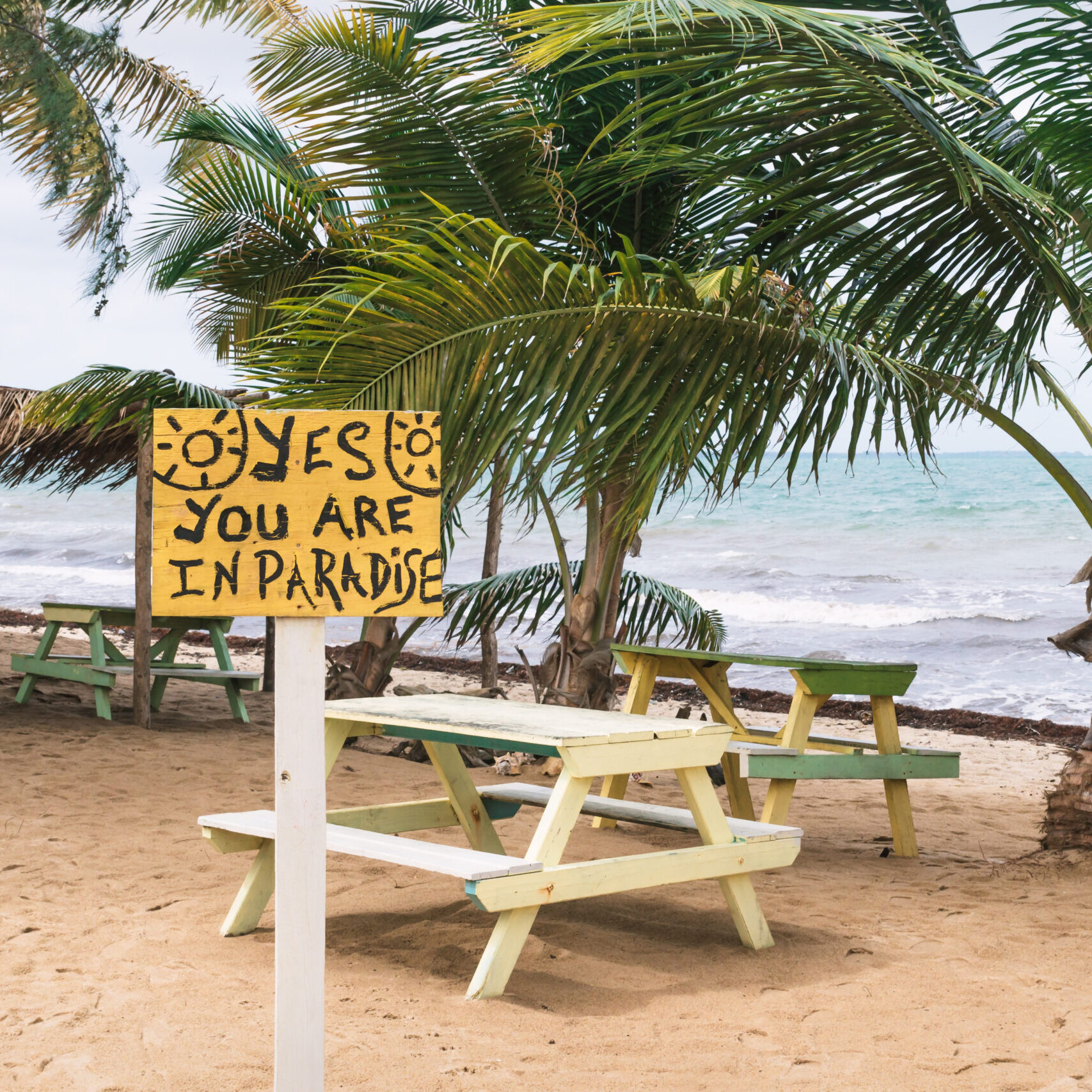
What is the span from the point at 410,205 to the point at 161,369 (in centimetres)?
205

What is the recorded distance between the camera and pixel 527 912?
2834mm

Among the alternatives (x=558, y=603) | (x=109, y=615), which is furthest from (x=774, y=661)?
(x=109, y=615)

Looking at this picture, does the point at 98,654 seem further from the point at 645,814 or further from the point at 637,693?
the point at 645,814

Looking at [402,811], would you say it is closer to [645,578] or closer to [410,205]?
[410,205]

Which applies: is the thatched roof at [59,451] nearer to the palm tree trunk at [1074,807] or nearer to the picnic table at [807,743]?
the picnic table at [807,743]

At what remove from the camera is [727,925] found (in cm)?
349

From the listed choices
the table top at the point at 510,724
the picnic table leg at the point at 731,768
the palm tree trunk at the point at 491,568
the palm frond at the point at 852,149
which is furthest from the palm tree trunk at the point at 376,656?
the palm frond at the point at 852,149

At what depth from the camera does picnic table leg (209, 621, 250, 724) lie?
24.4 feet

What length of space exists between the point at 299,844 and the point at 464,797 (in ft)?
6.24

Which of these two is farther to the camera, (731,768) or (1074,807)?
(731,768)

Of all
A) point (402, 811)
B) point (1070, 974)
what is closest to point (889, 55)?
point (1070, 974)

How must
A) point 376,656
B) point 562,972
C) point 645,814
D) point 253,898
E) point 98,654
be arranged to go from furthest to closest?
point 98,654
point 376,656
point 645,814
point 253,898
point 562,972

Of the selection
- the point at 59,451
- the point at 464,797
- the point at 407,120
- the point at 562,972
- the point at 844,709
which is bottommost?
the point at 844,709

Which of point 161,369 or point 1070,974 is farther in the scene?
point 161,369
